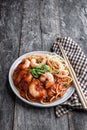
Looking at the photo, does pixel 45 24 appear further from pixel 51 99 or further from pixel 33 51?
pixel 51 99

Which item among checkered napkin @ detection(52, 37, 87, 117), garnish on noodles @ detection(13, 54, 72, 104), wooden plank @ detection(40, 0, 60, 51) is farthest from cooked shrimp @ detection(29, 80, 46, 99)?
wooden plank @ detection(40, 0, 60, 51)

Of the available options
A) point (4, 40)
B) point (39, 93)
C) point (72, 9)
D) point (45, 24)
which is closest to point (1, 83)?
point (39, 93)

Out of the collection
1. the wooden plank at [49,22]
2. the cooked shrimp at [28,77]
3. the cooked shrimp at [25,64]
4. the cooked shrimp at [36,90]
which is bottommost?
the cooked shrimp at [36,90]

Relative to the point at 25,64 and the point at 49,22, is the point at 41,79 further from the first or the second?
the point at 49,22

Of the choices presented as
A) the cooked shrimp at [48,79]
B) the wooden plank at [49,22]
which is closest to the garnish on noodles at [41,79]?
the cooked shrimp at [48,79]

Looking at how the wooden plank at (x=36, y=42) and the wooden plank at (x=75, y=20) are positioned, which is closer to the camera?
the wooden plank at (x=36, y=42)

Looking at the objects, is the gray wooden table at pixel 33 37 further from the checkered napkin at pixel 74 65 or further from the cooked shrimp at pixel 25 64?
the cooked shrimp at pixel 25 64
